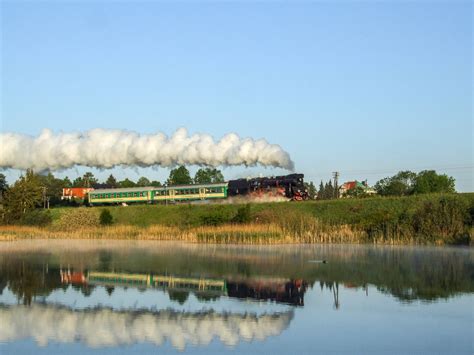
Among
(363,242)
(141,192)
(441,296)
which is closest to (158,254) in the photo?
(363,242)

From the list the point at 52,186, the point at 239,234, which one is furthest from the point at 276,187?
the point at 52,186

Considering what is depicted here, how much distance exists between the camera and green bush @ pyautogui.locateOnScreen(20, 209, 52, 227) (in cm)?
5934

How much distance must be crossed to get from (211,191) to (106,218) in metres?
8.89

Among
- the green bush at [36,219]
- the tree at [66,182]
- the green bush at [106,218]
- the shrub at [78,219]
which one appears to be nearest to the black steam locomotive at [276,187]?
the green bush at [106,218]

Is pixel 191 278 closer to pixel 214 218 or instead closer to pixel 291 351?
pixel 291 351

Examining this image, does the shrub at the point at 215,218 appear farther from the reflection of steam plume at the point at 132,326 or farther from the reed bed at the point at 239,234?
the reflection of steam plume at the point at 132,326

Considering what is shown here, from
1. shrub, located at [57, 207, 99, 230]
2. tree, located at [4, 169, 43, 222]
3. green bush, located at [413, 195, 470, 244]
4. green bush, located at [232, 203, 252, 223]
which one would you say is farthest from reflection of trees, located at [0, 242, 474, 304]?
tree, located at [4, 169, 43, 222]

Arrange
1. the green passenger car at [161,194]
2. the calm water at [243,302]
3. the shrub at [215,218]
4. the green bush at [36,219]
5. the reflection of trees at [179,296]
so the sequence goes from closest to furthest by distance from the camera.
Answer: the calm water at [243,302], the reflection of trees at [179,296], the shrub at [215,218], the green bush at [36,219], the green passenger car at [161,194]

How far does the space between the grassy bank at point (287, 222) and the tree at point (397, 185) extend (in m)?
27.5

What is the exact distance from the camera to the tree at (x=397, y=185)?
7700 centimetres

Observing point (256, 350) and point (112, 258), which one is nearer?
point (256, 350)

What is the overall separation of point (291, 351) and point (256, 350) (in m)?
0.70

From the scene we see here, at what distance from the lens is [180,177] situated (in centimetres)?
9956

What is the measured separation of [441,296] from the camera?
2062 centimetres
